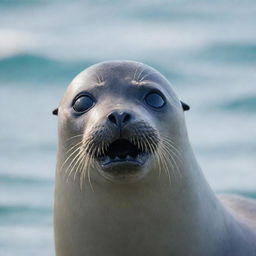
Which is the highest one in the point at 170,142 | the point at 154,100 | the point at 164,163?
the point at 154,100

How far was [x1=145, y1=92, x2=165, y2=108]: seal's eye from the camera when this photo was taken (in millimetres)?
6871

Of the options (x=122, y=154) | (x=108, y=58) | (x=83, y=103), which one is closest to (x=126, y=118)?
(x=122, y=154)

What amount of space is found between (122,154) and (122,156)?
2 centimetres

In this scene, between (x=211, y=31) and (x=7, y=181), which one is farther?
(x=211, y=31)

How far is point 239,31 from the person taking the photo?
621 inches

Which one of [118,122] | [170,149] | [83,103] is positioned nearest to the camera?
[118,122]

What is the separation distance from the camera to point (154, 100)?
22.6 feet

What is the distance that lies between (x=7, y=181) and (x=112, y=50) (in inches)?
158

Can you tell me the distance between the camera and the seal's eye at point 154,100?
687cm

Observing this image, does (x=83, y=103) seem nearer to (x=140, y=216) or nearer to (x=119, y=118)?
(x=119, y=118)

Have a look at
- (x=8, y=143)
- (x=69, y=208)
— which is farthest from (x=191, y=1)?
(x=69, y=208)

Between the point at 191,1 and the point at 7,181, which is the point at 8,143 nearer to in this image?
the point at 7,181

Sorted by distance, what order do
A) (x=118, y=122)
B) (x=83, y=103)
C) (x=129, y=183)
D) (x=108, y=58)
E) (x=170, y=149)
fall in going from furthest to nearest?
(x=108, y=58) < (x=83, y=103) < (x=170, y=149) < (x=129, y=183) < (x=118, y=122)

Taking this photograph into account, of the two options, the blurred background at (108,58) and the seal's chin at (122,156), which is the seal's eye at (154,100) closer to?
the seal's chin at (122,156)
